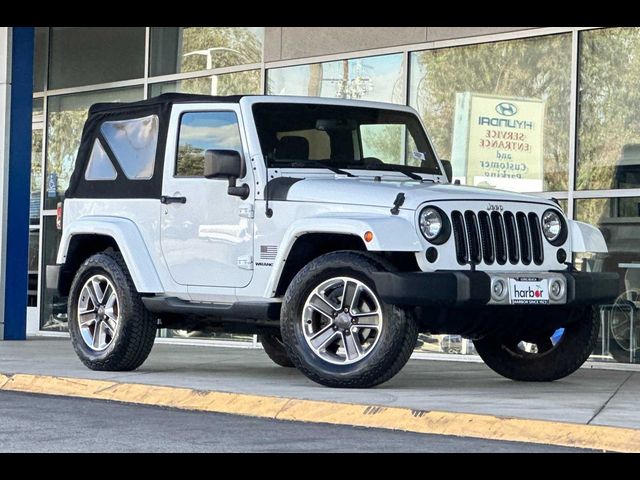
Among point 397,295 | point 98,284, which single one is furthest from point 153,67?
point 397,295

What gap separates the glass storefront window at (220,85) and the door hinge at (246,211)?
5814 mm

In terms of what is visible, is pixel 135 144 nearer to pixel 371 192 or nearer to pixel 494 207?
pixel 371 192

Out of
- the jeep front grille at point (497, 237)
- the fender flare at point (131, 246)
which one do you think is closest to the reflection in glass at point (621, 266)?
the jeep front grille at point (497, 237)

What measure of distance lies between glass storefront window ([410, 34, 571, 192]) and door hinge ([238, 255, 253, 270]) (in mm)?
4118

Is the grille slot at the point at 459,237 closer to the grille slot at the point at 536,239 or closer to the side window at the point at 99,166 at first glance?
the grille slot at the point at 536,239

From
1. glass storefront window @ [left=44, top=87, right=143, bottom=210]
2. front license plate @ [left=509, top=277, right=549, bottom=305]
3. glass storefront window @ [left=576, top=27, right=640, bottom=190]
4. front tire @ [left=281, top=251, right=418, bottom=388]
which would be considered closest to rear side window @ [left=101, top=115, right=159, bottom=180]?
front tire @ [left=281, top=251, right=418, bottom=388]

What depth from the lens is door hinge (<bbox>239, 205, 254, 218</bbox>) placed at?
10156 millimetres

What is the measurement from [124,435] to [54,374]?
319 cm

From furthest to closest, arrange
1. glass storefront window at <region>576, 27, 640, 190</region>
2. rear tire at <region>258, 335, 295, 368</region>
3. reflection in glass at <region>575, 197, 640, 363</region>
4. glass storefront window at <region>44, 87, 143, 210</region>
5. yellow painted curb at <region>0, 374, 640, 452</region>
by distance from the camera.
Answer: glass storefront window at <region>44, 87, 143, 210</region>, glass storefront window at <region>576, 27, 640, 190</region>, reflection in glass at <region>575, 197, 640, 363</region>, rear tire at <region>258, 335, 295, 368</region>, yellow painted curb at <region>0, 374, 640, 452</region>

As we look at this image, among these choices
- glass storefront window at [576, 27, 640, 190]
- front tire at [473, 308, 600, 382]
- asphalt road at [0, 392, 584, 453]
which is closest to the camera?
asphalt road at [0, 392, 584, 453]

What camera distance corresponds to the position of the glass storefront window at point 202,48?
1608cm

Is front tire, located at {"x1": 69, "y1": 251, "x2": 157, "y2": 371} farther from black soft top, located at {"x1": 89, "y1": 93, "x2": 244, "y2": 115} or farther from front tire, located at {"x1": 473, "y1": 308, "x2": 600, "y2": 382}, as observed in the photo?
front tire, located at {"x1": 473, "y1": 308, "x2": 600, "y2": 382}

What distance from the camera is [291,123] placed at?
10.6 meters

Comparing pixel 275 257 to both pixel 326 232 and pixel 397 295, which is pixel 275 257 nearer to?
pixel 326 232
